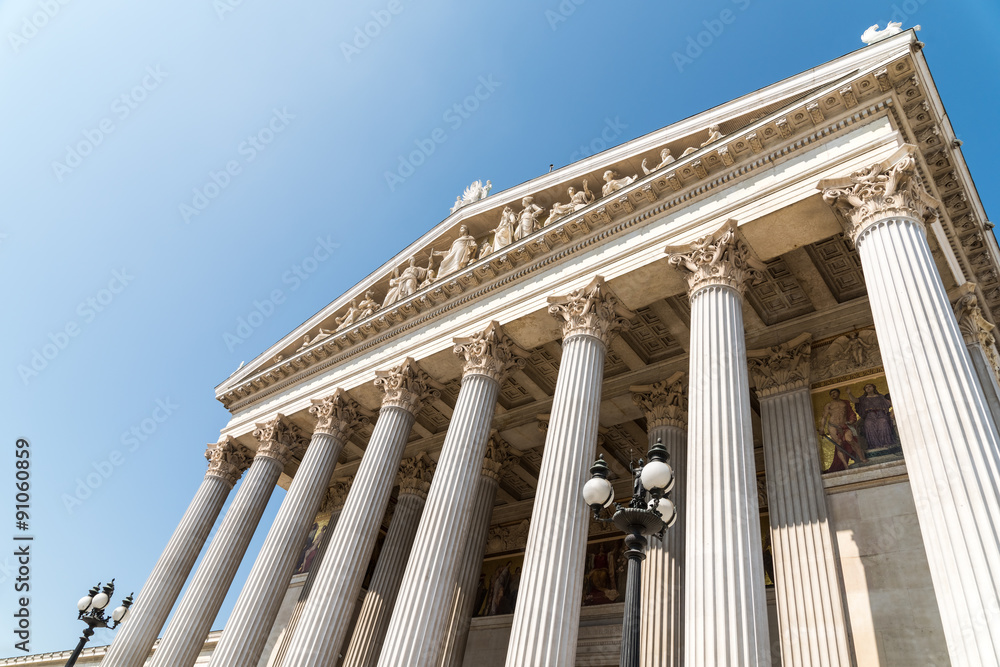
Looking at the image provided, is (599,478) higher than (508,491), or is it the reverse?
(508,491)

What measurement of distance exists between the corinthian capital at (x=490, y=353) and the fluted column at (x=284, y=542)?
5851 mm

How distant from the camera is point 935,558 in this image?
848 centimetres

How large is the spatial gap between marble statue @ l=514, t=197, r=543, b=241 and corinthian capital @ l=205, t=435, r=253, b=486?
14.0m

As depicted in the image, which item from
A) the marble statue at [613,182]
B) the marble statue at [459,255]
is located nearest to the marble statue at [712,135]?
the marble statue at [613,182]

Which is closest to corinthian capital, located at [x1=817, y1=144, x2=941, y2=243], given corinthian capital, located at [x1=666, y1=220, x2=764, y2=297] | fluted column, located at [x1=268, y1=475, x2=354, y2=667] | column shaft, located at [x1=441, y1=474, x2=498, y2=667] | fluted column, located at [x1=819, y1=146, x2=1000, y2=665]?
fluted column, located at [x1=819, y1=146, x2=1000, y2=665]

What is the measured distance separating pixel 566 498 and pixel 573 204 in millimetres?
9063

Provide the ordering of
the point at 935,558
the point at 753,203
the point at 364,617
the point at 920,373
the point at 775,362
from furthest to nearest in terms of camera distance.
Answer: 1. the point at 364,617
2. the point at 775,362
3. the point at 753,203
4. the point at 920,373
5. the point at 935,558

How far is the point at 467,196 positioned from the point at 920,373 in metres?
17.2

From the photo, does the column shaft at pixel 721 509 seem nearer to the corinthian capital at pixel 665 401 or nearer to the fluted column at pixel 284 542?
the corinthian capital at pixel 665 401

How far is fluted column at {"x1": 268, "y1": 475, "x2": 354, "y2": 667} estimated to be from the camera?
22.8 meters

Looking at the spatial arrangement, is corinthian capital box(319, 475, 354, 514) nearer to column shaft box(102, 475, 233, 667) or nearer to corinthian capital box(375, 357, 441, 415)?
column shaft box(102, 475, 233, 667)

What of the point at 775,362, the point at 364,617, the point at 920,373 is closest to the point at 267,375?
the point at 364,617

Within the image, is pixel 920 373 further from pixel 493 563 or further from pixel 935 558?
pixel 493 563

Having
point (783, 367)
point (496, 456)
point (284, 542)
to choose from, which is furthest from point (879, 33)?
point (284, 542)
